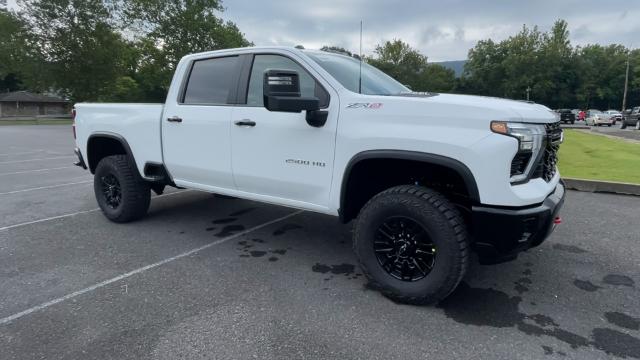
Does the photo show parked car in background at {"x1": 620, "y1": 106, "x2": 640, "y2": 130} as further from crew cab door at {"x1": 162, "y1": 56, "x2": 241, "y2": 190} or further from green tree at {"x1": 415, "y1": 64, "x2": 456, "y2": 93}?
green tree at {"x1": 415, "y1": 64, "x2": 456, "y2": 93}

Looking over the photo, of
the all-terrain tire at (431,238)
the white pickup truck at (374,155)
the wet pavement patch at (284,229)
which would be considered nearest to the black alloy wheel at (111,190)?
the white pickup truck at (374,155)

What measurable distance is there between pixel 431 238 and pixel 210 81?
288cm

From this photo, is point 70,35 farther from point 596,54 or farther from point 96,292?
point 596,54

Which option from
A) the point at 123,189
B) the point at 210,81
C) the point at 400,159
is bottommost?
the point at 123,189

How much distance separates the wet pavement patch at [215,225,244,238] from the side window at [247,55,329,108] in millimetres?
1736

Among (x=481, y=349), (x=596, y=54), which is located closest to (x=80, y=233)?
(x=481, y=349)

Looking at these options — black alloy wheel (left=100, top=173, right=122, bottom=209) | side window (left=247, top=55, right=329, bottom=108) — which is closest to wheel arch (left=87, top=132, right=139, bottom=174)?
black alloy wheel (left=100, top=173, right=122, bottom=209)

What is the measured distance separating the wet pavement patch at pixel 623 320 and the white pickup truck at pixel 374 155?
2.42ft

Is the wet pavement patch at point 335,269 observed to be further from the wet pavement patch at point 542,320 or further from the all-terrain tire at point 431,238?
the wet pavement patch at point 542,320

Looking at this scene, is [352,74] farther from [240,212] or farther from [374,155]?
[240,212]

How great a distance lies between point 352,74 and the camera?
388 centimetres

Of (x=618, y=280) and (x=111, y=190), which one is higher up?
(x=111, y=190)

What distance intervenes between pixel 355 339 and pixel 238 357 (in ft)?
2.49

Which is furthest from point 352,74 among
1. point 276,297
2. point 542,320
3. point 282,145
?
point 542,320
